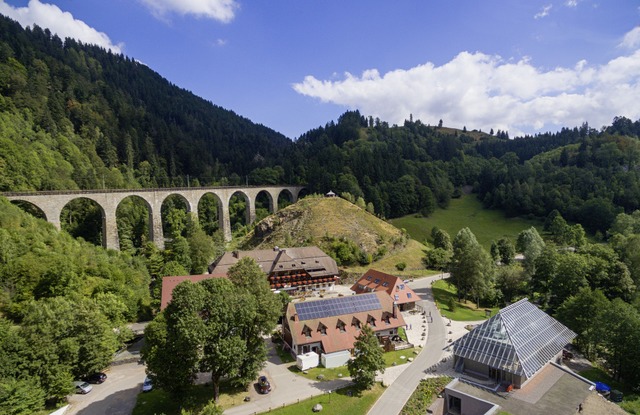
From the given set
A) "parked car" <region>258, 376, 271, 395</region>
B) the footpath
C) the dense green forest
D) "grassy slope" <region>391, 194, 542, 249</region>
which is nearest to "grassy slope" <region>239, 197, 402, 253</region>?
the dense green forest

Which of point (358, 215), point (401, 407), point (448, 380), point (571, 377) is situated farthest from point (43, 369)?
point (358, 215)

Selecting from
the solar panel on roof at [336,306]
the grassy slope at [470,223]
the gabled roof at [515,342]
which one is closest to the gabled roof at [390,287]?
the solar panel on roof at [336,306]

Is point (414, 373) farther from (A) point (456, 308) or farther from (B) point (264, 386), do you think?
(A) point (456, 308)

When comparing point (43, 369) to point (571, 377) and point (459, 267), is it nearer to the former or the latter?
point (571, 377)

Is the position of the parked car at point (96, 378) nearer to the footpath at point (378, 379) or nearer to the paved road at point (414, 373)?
the footpath at point (378, 379)

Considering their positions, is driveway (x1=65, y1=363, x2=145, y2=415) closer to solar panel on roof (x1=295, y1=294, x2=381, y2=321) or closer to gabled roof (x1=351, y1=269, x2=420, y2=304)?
solar panel on roof (x1=295, y1=294, x2=381, y2=321)
